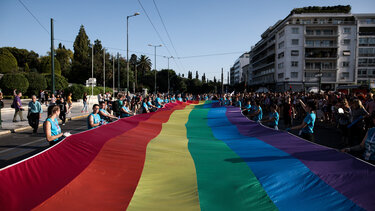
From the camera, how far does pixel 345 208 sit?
11.0ft

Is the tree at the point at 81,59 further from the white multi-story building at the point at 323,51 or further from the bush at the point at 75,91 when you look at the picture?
the white multi-story building at the point at 323,51

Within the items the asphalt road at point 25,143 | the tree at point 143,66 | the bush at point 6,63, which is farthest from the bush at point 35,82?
the tree at point 143,66

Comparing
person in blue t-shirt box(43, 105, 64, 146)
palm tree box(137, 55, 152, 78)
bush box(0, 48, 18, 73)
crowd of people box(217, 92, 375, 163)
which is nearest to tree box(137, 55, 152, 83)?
palm tree box(137, 55, 152, 78)

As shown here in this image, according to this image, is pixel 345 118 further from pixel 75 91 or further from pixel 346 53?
pixel 346 53

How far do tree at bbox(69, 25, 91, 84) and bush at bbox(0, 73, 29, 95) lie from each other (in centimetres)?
3261

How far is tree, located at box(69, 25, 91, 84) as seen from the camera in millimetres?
69125

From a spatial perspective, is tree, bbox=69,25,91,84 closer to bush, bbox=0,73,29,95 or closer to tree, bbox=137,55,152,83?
tree, bbox=137,55,152,83

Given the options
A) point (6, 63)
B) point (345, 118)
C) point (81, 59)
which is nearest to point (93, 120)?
point (345, 118)

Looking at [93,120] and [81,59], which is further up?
[81,59]

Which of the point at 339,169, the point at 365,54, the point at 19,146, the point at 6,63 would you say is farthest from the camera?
the point at 365,54

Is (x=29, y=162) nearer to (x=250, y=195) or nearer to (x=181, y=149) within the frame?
(x=181, y=149)

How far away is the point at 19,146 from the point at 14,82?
97.7 ft

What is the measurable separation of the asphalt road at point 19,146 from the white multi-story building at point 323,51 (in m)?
60.7

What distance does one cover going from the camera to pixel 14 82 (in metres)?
34.9
